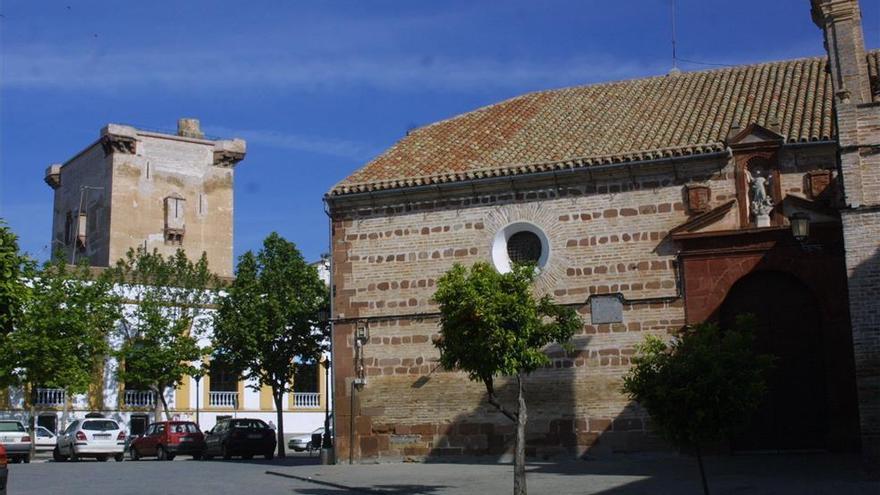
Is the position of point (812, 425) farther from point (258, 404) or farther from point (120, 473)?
point (258, 404)

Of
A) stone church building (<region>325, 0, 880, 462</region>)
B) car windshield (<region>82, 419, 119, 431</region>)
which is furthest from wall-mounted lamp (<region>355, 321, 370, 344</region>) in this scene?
car windshield (<region>82, 419, 119, 431</region>)

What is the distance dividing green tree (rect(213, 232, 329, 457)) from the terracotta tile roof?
30.5 ft

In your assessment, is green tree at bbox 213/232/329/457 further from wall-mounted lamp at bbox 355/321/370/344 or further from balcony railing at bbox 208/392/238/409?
balcony railing at bbox 208/392/238/409

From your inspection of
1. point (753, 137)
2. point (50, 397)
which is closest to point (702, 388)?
point (753, 137)

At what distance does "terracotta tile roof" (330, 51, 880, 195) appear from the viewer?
21.7 meters

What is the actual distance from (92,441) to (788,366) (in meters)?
21.0

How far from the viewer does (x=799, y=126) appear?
20906 millimetres

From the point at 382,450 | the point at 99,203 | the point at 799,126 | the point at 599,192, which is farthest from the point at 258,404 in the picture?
the point at 799,126

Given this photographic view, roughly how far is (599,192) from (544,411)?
472 cm

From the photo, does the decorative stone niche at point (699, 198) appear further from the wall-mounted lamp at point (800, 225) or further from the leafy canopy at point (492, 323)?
the leafy canopy at point (492, 323)

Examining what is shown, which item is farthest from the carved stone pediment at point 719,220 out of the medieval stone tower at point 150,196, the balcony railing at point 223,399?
the medieval stone tower at point 150,196

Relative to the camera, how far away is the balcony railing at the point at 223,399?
45.7 meters

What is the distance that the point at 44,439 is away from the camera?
40.7m

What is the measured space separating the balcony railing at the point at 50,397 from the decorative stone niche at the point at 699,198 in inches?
1148
